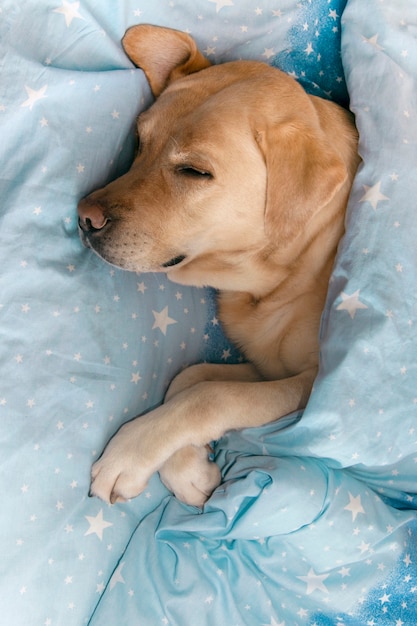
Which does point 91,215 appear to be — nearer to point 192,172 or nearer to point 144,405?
point 192,172

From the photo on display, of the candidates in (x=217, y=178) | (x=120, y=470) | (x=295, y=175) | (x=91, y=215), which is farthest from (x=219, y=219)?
(x=120, y=470)

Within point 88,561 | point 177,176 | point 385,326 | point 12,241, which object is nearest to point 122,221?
point 177,176

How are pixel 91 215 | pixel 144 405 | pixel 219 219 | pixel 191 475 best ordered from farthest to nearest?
pixel 144 405
pixel 191 475
pixel 219 219
pixel 91 215

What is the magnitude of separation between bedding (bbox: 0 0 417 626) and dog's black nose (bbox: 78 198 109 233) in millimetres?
181

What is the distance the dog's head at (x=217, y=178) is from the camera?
210 cm

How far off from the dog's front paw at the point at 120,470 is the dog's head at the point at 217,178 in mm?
662

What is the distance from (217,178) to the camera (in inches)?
84.4

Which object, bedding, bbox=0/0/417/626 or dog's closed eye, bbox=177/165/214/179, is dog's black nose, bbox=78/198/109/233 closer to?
bedding, bbox=0/0/417/626

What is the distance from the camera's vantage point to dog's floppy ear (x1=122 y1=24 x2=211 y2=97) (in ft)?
8.05

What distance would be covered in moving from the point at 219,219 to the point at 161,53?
0.81m

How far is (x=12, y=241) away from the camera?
215cm

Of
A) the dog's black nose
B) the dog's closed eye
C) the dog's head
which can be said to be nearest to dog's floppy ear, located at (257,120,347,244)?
the dog's head

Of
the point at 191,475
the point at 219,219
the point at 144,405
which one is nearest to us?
the point at 219,219

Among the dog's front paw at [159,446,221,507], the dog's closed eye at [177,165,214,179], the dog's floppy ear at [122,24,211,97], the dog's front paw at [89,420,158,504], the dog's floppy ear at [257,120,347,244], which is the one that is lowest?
the dog's front paw at [159,446,221,507]
